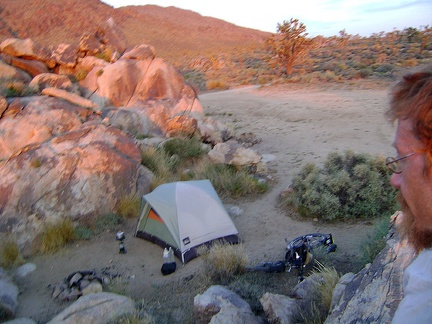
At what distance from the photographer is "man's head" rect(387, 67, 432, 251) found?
141 centimetres

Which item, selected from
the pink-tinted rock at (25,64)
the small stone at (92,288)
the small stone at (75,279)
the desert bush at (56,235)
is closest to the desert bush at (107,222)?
the desert bush at (56,235)

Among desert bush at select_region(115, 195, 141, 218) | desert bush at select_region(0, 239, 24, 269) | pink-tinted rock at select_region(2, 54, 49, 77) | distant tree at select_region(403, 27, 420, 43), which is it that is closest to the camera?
desert bush at select_region(0, 239, 24, 269)

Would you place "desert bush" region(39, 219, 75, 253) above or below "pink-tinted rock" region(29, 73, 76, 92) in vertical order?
below

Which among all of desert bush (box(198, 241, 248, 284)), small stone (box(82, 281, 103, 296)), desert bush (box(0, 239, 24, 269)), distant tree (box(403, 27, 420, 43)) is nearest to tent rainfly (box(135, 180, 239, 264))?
desert bush (box(198, 241, 248, 284))

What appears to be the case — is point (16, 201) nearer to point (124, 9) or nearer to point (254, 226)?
point (254, 226)

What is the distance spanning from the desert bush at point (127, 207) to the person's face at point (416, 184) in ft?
20.6

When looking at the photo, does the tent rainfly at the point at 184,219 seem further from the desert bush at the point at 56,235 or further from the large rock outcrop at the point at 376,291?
the large rock outcrop at the point at 376,291

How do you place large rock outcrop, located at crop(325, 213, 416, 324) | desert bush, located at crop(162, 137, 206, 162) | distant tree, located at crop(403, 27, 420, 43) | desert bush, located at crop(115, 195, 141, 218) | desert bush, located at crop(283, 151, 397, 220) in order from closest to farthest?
large rock outcrop, located at crop(325, 213, 416, 324) < desert bush, located at crop(283, 151, 397, 220) < desert bush, located at crop(115, 195, 141, 218) < desert bush, located at crop(162, 137, 206, 162) < distant tree, located at crop(403, 27, 420, 43)

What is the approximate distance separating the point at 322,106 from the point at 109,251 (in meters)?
11.2

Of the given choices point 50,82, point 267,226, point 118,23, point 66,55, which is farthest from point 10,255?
point 118,23

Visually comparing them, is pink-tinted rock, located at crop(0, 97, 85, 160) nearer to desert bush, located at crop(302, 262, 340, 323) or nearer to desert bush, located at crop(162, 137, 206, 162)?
desert bush, located at crop(162, 137, 206, 162)

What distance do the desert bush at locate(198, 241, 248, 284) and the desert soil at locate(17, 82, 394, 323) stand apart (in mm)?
308

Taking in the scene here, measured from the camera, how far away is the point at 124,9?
214ft

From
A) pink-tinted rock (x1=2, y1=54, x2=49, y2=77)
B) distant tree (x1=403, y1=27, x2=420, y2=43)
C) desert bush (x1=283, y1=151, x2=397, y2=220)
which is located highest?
distant tree (x1=403, y1=27, x2=420, y2=43)
